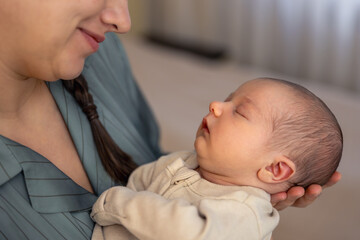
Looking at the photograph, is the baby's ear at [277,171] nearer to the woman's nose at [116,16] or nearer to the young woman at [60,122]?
the young woman at [60,122]

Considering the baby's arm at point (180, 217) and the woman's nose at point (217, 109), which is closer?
the baby's arm at point (180, 217)

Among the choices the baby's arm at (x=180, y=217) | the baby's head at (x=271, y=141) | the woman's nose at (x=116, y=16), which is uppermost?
the woman's nose at (x=116, y=16)

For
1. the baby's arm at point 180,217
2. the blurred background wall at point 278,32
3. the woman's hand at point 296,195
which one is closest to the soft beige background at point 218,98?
the blurred background wall at point 278,32

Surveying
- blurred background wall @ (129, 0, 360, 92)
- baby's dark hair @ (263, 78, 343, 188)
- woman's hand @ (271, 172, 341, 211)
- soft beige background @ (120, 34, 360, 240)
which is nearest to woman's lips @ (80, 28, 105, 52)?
baby's dark hair @ (263, 78, 343, 188)

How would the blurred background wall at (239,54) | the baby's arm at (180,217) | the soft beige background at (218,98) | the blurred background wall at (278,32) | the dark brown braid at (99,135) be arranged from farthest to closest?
the blurred background wall at (278,32) → the blurred background wall at (239,54) → the soft beige background at (218,98) → the dark brown braid at (99,135) → the baby's arm at (180,217)

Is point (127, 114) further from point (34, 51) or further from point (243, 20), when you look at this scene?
point (243, 20)

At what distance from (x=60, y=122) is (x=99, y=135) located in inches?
3.9

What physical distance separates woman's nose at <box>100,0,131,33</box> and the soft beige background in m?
1.08

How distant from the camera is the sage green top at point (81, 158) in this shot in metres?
1.13

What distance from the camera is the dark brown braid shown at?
53.2 inches

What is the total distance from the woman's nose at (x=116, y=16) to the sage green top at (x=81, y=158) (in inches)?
10.7

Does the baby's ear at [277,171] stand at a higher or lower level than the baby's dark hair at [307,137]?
lower

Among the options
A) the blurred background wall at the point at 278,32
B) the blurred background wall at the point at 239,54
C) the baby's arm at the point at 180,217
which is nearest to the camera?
the baby's arm at the point at 180,217

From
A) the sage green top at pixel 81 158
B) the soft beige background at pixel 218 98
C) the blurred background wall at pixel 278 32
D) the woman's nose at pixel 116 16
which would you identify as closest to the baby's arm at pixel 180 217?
the sage green top at pixel 81 158
